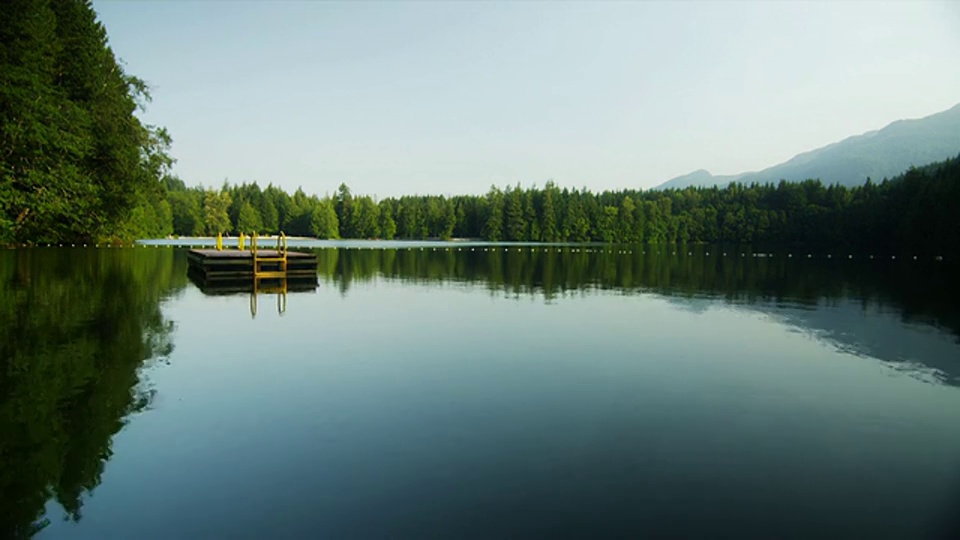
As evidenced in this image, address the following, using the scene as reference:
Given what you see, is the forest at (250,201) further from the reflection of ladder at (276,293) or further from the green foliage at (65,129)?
the reflection of ladder at (276,293)

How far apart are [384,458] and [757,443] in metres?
5.00

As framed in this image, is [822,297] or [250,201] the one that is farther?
[250,201]

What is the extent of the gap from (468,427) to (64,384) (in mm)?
6840

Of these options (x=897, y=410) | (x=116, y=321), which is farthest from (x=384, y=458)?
(x=116, y=321)

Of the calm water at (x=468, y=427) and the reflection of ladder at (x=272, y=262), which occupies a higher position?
the reflection of ladder at (x=272, y=262)

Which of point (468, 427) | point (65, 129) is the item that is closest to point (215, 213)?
point (65, 129)

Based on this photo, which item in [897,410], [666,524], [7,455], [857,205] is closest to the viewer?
[666,524]

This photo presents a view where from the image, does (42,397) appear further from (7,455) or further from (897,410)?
(897,410)

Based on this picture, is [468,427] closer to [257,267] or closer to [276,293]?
[276,293]

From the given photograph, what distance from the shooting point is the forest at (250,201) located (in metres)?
31.3

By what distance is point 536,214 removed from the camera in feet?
461

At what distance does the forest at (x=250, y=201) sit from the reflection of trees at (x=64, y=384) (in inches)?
615

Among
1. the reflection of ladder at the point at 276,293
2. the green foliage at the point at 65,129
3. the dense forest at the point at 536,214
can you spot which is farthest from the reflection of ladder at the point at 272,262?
the dense forest at the point at 536,214

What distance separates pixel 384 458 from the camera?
22.0 ft
